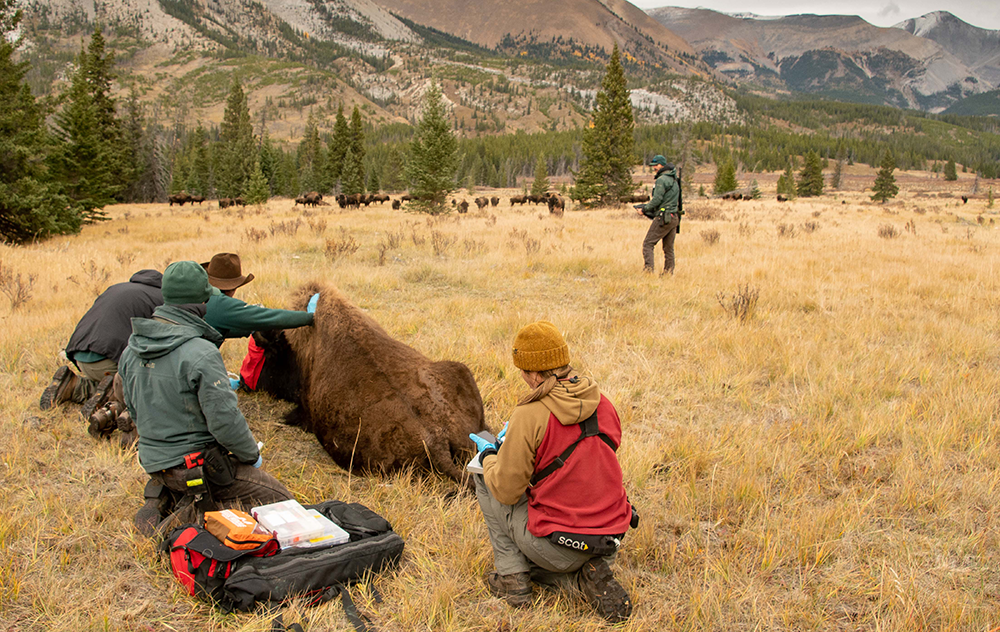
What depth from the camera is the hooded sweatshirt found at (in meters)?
2.29

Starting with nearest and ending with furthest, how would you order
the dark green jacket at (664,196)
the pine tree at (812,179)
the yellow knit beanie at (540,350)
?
1. the yellow knit beanie at (540,350)
2. the dark green jacket at (664,196)
3. the pine tree at (812,179)

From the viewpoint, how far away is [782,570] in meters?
2.74

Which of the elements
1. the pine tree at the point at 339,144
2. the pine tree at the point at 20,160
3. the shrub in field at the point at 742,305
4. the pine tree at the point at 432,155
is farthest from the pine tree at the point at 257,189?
the shrub in field at the point at 742,305

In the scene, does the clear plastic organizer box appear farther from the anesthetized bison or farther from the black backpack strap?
the black backpack strap

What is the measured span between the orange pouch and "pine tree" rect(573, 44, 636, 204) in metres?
28.2

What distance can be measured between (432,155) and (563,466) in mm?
23497

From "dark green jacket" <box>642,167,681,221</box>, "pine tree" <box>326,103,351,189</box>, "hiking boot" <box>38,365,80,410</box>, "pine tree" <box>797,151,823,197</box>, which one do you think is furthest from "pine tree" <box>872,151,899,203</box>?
"hiking boot" <box>38,365,80,410</box>

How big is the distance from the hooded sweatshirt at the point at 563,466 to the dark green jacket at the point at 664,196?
7347 millimetres

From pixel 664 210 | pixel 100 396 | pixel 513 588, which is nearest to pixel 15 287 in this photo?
pixel 100 396

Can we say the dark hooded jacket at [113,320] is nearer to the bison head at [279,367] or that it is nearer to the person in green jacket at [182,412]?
the bison head at [279,367]

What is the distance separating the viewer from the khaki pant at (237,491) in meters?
2.89

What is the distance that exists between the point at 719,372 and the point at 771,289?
3803 millimetres

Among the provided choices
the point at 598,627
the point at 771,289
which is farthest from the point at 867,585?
the point at 771,289

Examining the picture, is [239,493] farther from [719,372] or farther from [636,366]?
[719,372]
